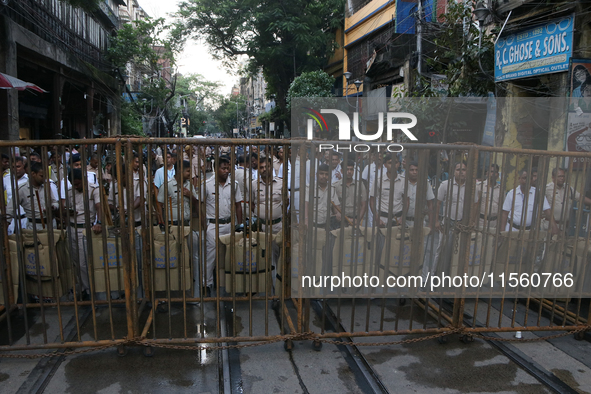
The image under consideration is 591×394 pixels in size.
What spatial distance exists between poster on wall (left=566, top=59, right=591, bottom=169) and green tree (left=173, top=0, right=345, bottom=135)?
1815cm

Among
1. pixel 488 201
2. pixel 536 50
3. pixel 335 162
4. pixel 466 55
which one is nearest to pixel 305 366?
pixel 488 201

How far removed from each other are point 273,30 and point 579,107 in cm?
2010

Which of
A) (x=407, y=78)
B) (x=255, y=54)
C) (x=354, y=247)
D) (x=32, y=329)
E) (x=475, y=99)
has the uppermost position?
(x=255, y=54)

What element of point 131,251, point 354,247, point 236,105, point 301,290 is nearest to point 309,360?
point 301,290

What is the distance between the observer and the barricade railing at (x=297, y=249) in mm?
3791

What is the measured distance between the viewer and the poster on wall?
831 cm

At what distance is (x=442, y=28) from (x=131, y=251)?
10.6 meters

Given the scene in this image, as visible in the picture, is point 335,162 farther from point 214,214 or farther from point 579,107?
point 579,107

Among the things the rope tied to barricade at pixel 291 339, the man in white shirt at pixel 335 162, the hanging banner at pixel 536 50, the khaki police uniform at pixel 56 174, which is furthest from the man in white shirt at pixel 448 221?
the hanging banner at pixel 536 50

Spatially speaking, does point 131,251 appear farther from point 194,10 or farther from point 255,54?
point 194,10

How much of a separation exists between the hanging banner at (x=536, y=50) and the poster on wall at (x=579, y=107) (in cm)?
31

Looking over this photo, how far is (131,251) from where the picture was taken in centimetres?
385

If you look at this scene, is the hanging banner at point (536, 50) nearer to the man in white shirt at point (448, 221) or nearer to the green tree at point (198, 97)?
the man in white shirt at point (448, 221)

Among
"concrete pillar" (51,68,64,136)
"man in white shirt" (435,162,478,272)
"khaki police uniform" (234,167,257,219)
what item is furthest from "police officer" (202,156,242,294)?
"concrete pillar" (51,68,64,136)
